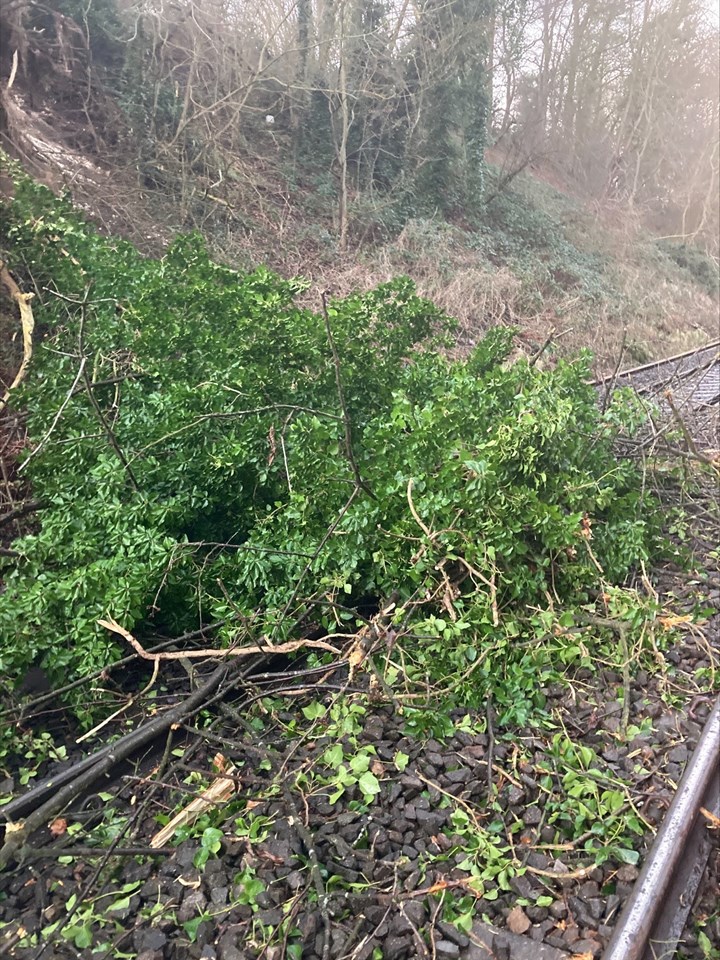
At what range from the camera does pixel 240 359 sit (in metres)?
5.49

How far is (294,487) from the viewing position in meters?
4.54

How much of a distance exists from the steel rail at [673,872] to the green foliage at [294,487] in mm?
905

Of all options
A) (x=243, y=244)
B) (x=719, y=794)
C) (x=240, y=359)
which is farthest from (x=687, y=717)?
(x=243, y=244)

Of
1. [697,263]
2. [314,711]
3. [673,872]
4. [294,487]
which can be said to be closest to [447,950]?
[673,872]

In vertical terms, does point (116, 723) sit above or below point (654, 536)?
below

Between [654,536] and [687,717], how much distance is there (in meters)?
1.66

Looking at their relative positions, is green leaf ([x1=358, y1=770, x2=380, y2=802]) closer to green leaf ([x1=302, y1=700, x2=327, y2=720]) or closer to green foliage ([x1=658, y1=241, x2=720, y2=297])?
green leaf ([x1=302, y1=700, x2=327, y2=720])

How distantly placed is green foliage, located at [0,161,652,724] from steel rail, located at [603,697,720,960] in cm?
91

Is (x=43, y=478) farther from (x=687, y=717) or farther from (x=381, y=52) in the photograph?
(x=381, y=52)

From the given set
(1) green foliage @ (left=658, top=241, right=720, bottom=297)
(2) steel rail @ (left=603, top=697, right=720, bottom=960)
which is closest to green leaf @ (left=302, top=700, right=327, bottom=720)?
(2) steel rail @ (left=603, top=697, right=720, bottom=960)

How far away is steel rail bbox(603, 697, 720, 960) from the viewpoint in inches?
90.7

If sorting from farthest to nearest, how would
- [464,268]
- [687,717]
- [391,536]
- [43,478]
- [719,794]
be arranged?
[464,268]
[43,478]
[391,536]
[687,717]
[719,794]

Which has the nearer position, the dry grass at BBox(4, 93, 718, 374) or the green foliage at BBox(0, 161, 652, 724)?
the green foliage at BBox(0, 161, 652, 724)

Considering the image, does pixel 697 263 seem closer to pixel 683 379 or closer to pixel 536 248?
pixel 536 248
